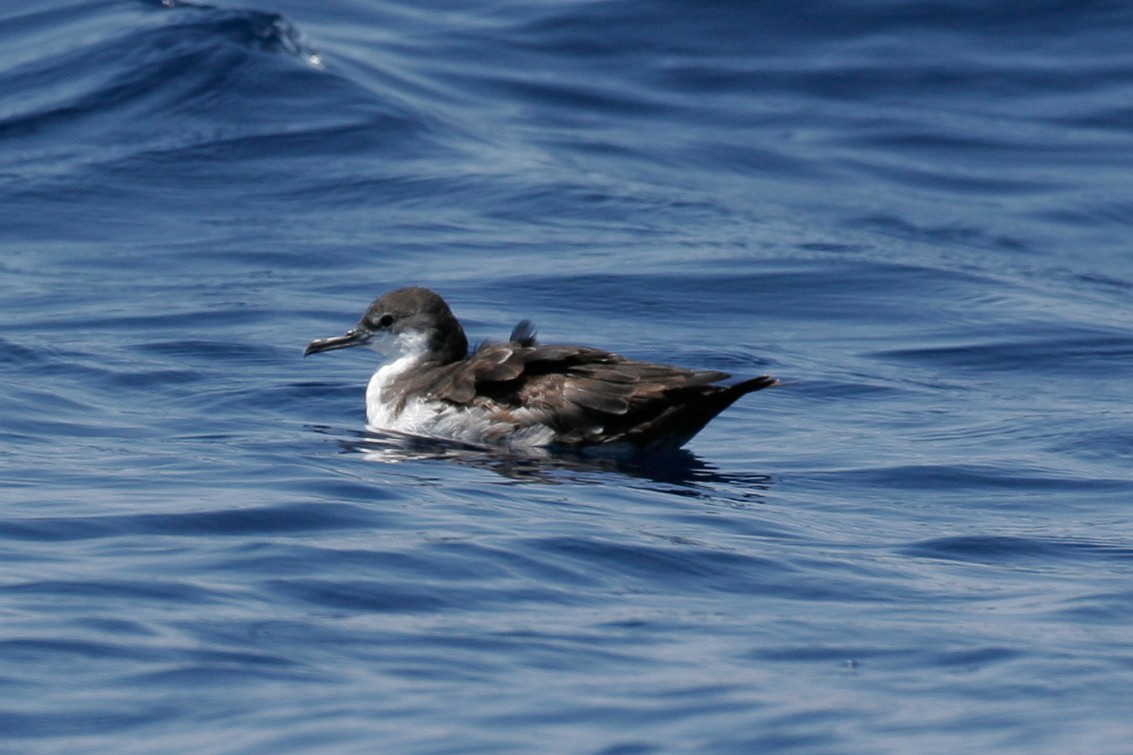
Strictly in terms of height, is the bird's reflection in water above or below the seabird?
below

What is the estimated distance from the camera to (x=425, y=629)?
604 centimetres

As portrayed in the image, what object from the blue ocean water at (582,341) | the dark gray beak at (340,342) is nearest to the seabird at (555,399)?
the blue ocean water at (582,341)

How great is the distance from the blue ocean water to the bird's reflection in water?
0.18 feet

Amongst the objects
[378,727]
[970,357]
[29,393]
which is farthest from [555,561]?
[970,357]

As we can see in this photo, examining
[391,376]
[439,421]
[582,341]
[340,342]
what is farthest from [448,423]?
[582,341]

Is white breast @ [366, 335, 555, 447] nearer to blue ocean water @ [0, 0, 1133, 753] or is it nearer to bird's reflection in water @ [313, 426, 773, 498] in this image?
bird's reflection in water @ [313, 426, 773, 498]

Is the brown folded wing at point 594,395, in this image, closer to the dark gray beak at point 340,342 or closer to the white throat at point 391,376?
the white throat at point 391,376

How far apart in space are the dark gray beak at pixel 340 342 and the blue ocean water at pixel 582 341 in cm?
34

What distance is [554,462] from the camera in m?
9.12

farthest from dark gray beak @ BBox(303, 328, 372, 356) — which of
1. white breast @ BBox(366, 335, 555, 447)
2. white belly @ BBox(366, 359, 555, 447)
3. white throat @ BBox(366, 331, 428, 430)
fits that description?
white belly @ BBox(366, 359, 555, 447)

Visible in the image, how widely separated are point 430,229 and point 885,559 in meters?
8.31

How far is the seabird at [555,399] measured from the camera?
9.07m

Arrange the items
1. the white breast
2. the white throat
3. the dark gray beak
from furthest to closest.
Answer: the dark gray beak → the white throat → the white breast

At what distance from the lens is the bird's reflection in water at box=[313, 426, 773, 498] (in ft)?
28.5
